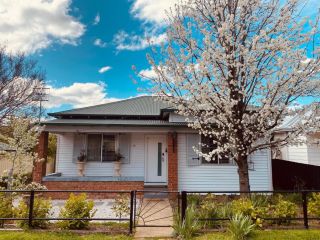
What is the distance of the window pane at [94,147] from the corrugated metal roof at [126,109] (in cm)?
127

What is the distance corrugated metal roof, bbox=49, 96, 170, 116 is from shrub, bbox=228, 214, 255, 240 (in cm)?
716

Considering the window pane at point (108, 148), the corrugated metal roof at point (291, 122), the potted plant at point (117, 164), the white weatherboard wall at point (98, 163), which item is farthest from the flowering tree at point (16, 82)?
the corrugated metal roof at point (291, 122)

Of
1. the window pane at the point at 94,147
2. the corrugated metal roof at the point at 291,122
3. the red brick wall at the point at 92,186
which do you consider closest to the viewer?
the corrugated metal roof at the point at 291,122

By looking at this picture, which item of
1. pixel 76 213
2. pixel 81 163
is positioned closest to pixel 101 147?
pixel 81 163

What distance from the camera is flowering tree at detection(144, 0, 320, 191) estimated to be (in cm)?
646

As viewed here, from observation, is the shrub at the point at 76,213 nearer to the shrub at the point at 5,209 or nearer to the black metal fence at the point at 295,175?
the shrub at the point at 5,209

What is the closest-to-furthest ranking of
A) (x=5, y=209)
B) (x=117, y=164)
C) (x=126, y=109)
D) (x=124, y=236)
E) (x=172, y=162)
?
(x=124, y=236) → (x=5, y=209) → (x=172, y=162) → (x=117, y=164) → (x=126, y=109)

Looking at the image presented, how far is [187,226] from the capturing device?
5371mm

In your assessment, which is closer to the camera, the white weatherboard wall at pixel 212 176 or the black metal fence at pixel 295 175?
the black metal fence at pixel 295 175

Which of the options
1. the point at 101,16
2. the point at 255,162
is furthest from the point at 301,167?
the point at 101,16

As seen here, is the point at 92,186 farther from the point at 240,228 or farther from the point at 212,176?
the point at 240,228

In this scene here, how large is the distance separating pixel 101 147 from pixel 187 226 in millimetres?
7631

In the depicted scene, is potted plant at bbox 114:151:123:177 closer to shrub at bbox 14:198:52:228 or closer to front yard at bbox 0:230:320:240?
shrub at bbox 14:198:52:228

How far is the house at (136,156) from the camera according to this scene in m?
10.2
